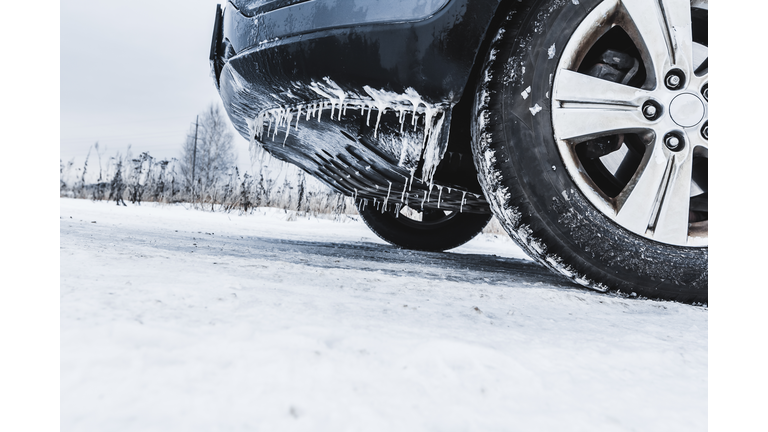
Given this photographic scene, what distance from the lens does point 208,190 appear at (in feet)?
27.6

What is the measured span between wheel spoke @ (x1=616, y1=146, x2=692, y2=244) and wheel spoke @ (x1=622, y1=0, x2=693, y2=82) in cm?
27

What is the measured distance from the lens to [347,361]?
0.63m

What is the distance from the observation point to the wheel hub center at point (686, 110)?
4.32 ft

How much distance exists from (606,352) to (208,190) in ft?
27.9

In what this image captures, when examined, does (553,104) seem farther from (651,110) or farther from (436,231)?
(436,231)

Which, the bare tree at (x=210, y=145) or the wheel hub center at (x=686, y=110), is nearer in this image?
the wheel hub center at (x=686, y=110)

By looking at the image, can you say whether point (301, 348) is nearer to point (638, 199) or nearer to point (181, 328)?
point (181, 328)

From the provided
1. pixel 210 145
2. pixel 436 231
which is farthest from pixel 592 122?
pixel 210 145

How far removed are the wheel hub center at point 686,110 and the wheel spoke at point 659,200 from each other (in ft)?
0.32

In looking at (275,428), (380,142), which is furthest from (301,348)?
(380,142)

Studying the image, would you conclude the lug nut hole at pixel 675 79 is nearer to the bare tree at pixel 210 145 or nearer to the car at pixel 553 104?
the car at pixel 553 104

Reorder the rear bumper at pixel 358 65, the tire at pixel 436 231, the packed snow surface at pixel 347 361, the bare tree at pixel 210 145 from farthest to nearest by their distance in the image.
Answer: the bare tree at pixel 210 145
the tire at pixel 436 231
the rear bumper at pixel 358 65
the packed snow surface at pixel 347 361

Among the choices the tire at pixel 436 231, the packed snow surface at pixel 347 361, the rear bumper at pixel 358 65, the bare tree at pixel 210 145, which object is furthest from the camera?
the bare tree at pixel 210 145

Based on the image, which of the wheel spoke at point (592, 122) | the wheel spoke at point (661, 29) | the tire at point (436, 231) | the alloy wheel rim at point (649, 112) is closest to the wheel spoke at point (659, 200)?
the alloy wheel rim at point (649, 112)
